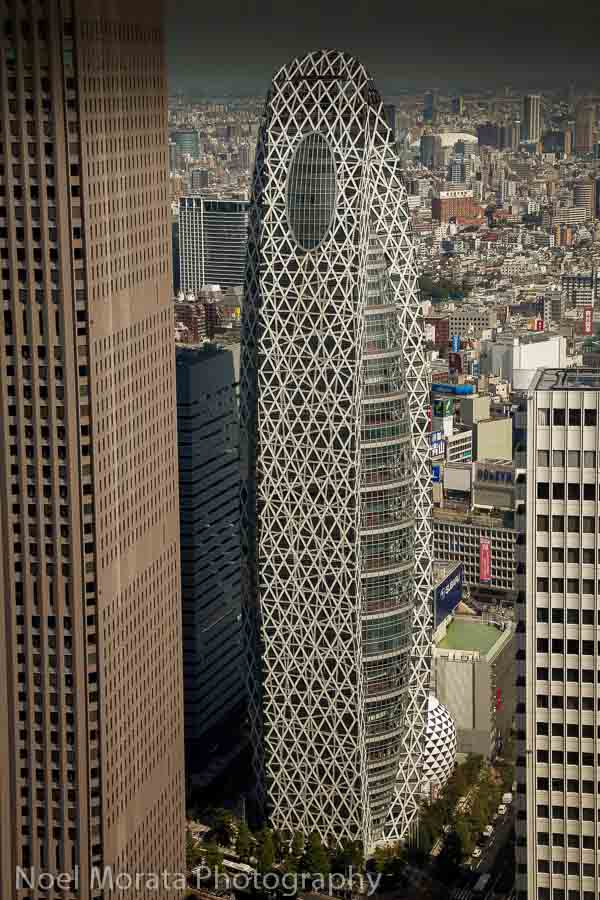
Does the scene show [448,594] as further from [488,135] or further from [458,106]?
[458,106]

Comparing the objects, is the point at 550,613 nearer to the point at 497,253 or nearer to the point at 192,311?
the point at 192,311

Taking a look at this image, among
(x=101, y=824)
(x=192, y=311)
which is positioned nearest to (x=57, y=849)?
(x=101, y=824)


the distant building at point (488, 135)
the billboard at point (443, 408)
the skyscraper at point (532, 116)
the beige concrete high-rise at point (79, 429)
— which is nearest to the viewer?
the skyscraper at point (532, 116)

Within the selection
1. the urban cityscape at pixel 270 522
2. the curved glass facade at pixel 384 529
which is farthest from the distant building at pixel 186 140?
the curved glass facade at pixel 384 529

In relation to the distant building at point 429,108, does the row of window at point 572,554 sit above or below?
below

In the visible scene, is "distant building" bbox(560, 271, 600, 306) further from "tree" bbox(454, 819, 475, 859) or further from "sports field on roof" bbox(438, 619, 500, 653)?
"tree" bbox(454, 819, 475, 859)

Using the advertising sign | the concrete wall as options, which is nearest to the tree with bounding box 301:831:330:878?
the concrete wall

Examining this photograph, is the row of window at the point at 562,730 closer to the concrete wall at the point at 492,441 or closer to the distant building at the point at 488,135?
the distant building at the point at 488,135

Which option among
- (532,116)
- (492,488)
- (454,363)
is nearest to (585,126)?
(532,116)
